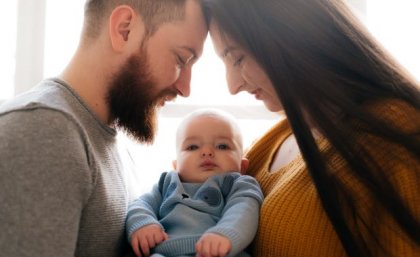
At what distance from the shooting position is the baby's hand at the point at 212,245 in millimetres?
1100

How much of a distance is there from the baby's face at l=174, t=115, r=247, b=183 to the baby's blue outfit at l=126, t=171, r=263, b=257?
42 millimetres

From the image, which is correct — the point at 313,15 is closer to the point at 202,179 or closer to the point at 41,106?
the point at 202,179

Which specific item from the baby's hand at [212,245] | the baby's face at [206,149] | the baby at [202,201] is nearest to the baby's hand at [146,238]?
the baby at [202,201]

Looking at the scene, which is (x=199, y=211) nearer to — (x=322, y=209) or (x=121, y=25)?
(x=322, y=209)

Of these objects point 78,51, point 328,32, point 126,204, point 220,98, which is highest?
point 328,32

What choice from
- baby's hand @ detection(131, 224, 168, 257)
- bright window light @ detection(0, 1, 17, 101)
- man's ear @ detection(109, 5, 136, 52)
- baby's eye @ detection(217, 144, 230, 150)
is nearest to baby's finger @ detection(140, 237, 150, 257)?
baby's hand @ detection(131, 224, 168, 257)

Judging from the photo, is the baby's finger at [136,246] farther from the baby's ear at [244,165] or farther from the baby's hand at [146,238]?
the baby's ear at [244,165]

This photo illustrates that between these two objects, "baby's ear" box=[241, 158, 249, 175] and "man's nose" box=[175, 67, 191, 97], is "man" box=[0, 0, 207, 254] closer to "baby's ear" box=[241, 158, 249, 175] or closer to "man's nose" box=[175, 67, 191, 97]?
"man's nose" box=[175, 67, 191, 97]

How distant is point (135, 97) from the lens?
54.2 inches

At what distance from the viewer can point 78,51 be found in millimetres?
1334

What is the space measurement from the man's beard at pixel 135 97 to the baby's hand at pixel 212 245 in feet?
1.50

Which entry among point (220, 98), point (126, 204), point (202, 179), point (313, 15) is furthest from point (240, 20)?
point (220, 98)

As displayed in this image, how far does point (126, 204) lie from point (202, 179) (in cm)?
25

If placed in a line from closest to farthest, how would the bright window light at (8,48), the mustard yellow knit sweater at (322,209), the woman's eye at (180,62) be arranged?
the mustard yellow knit sweater at (322,209)
the woman's eye at (180,62)
the bright window light at (8,48)
